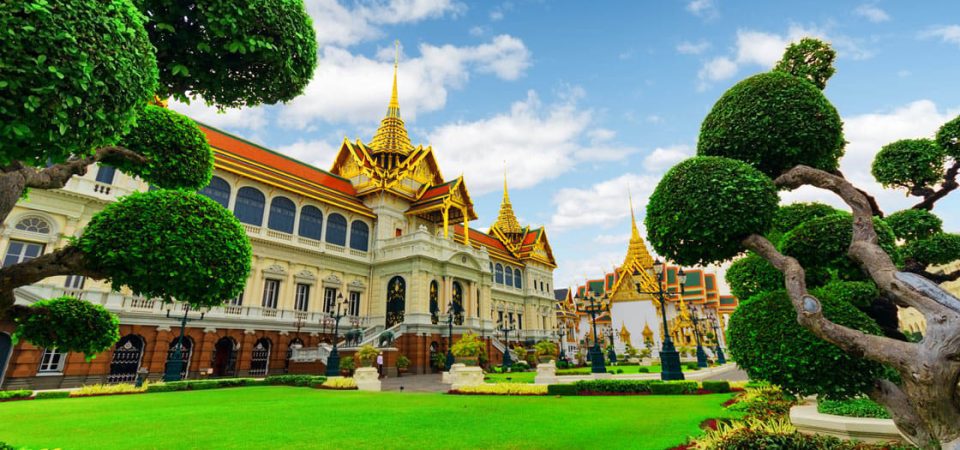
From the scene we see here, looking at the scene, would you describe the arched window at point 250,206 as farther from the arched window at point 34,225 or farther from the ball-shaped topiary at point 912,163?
the ball-shaped topiary at point 912,163

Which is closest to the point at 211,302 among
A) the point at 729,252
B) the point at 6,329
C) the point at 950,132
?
the point at 729,252

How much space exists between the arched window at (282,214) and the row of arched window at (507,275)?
2219 centimetres

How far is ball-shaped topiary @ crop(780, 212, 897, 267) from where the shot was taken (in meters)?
6.32

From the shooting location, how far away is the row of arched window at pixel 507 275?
45250 millimetres

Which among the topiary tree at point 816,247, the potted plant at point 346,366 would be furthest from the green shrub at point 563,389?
the potted plant at point 346,366

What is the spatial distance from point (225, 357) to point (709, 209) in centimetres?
2631

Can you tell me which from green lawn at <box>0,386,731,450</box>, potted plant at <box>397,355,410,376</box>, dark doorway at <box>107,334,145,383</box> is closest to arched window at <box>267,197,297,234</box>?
dark doorway at <box>107,334,145,383</box>

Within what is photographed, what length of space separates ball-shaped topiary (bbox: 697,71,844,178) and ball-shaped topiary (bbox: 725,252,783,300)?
272 centimetres

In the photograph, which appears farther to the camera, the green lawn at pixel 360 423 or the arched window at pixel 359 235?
the arched window at pixel 359 235

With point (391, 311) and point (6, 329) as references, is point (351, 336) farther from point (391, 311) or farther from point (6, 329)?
point (6, 329)

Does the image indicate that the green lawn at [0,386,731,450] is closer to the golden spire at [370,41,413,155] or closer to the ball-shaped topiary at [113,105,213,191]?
the ball-shaped topiary at [113,105,213,191]

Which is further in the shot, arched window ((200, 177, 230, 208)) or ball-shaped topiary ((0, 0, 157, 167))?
arched window ((200, 177, 230, 208))

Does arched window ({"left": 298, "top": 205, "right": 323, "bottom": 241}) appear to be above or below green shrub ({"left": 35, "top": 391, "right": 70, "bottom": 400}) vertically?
above

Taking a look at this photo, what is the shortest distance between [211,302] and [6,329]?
18106 mm
